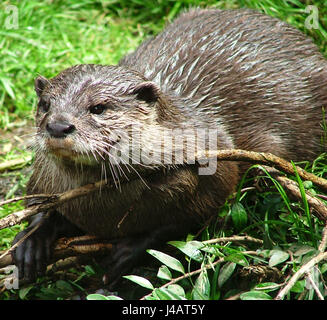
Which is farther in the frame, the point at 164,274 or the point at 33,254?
the point at 33,254

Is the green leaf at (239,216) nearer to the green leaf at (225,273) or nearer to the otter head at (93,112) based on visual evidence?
the green leaf at (225,273)

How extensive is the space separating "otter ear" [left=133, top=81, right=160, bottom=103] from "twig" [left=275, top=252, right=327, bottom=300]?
0.83 meters

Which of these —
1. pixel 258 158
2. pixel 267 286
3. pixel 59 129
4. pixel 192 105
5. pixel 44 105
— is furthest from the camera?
pixel 192 105

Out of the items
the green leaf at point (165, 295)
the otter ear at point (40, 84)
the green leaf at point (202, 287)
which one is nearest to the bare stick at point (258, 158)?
the green leaf at point (202, 287)

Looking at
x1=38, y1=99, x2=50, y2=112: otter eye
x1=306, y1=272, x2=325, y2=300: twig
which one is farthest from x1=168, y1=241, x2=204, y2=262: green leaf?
x1=38, y1=99, x2=50, y2=112: otter eye

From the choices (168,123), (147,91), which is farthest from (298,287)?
(147,91)

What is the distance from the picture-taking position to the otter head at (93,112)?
7.11 ft

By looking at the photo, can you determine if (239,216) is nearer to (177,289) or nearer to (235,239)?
(235,239)

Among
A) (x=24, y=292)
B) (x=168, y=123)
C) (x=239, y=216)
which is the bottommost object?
(x=24, y=292)

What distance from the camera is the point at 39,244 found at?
2646 millimetres

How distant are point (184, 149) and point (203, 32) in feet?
3.00

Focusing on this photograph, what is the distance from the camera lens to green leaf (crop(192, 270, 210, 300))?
2.32 meters

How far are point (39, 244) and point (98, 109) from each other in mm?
695
